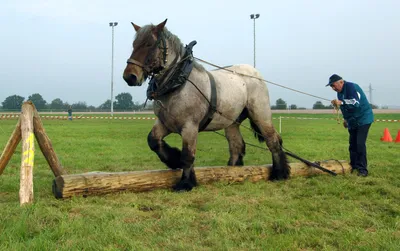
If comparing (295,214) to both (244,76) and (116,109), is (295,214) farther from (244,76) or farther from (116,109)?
(116,109)

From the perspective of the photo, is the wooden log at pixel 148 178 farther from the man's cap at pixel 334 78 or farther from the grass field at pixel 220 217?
the man's cap at pixel 334 78

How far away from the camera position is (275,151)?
710cm

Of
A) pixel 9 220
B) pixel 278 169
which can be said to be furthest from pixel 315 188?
pixel 9 220

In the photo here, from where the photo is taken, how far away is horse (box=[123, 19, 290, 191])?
211 inches

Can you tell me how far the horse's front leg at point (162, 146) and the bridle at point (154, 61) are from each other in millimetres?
875

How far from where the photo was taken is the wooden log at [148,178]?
497 cm

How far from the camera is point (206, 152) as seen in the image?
11.3m

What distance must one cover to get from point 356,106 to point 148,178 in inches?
159

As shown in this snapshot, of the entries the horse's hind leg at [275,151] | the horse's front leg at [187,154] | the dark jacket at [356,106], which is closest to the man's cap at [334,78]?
the dark jacket at [356,106]

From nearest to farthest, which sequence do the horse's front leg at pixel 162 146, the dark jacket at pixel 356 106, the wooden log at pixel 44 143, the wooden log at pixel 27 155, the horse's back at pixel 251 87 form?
the wooden log at pixel 27 155
the wooden log at pixel 44 143
the horse's front leg at pixel 162 146
the horse's back at pixel 251 87
the dark jacket at pixel 356 106

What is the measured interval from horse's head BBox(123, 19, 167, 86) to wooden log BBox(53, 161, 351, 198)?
1331 mm

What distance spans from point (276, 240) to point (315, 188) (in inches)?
105

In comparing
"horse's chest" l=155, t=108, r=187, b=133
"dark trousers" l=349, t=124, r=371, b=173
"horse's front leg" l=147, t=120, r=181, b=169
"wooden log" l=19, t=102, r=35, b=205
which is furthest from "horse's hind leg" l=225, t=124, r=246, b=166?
"wooden log" l=19, t=102, r=35, b=205

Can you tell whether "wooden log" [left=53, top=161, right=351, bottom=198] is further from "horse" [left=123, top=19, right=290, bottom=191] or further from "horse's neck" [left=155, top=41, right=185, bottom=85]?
"horse's neck" [left=155, top=41, right=185, bottom=85]
